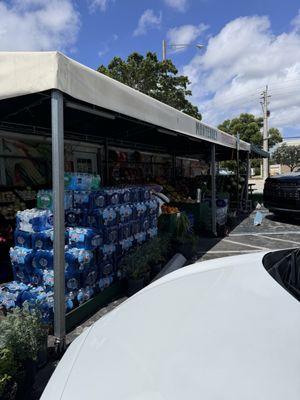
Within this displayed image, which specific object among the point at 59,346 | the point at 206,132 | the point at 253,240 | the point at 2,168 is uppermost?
the point at 206,132

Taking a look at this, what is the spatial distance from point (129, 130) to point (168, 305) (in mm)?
5911

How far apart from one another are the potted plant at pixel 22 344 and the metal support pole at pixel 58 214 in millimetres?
553

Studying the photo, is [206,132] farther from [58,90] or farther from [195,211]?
[58,90]

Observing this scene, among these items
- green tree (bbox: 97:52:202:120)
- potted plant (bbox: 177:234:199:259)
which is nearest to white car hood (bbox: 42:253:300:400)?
potted plant (bbox: 177:234:199:259)

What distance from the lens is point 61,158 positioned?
2990 millimetres

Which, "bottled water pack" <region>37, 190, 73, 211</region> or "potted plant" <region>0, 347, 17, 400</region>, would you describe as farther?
"bottled water pack" <region>37, 190, 73, 211</region>

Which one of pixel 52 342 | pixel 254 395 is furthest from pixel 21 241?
pixel 254 395

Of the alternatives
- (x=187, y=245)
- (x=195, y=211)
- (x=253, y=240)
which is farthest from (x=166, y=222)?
(x=253, y=240)

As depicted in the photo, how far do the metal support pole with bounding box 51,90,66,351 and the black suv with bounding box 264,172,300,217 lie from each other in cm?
824

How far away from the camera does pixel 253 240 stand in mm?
8008

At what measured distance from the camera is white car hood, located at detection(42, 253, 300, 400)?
3.83 feet

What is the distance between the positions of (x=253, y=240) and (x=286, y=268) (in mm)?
6314

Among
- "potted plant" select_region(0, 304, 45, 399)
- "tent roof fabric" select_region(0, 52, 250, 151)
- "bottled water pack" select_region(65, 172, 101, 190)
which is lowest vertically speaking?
"potted plant" select_region(0, 304, 45, 399)

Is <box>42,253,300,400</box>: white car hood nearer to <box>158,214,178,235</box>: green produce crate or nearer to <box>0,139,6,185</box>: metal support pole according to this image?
<box>158,214,178,235</box>: green produce crate
